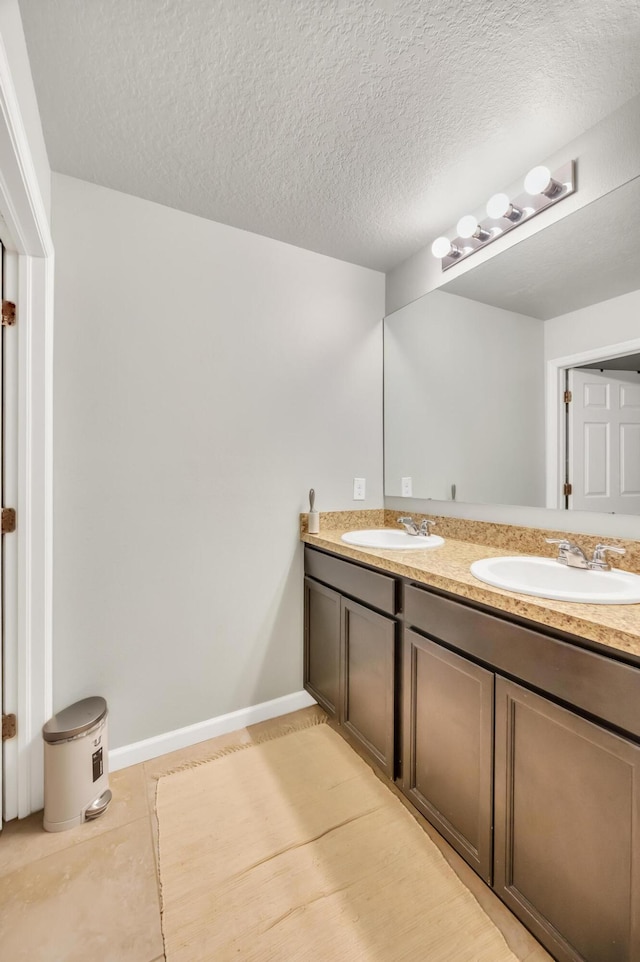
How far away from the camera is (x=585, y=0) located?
0.99 metres

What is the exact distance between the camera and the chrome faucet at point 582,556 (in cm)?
130

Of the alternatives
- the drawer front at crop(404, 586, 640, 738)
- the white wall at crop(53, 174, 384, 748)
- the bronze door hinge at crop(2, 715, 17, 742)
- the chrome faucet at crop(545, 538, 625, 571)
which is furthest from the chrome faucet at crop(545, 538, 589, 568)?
the bronze door hinge at crop(2, 715, 17, 742)

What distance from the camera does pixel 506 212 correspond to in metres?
1.59

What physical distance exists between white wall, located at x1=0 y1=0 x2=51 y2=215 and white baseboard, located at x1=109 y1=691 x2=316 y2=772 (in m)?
2.14

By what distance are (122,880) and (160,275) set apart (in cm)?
216

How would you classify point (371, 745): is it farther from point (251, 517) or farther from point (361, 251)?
point (361, 251)

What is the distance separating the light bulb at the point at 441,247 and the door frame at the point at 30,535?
1.58 m

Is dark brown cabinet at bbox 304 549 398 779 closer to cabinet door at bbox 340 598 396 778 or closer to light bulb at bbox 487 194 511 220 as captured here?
cabinet door at bbox 340 598 396 778

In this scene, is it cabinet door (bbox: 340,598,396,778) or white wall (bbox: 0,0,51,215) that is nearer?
white wall (bbox: 0,0,51,215)

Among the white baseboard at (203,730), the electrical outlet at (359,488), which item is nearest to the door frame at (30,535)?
the white baseboard at (203,730)

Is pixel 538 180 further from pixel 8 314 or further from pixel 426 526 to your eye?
pixel 8 314

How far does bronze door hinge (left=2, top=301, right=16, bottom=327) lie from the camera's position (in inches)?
54.7

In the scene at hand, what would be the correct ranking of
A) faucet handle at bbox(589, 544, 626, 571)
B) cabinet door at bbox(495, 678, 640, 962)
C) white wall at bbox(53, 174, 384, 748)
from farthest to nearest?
white wall at bbox(53, 174, 384, 748), faucet handle at bbox(589, 544, 626, 571), cabinet door at bbox(495, 678, 640, 962)

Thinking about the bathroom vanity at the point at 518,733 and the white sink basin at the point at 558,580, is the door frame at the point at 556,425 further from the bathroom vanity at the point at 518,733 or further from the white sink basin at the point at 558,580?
the bathroom vanity at the point at 518,733
